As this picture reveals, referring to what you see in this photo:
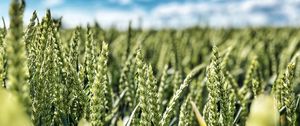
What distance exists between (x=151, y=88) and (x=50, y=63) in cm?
22

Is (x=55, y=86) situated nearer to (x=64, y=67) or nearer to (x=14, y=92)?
(x=64, y=67)

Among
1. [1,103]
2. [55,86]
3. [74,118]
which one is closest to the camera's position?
[1,103]

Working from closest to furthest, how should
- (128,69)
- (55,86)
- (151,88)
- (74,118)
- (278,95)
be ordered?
(151,88) < (55,86) < (74,118) < (278,95) < (128,69)

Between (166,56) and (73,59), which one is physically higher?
(166,56)

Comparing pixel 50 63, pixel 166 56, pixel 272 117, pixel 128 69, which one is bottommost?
pixel 272 117

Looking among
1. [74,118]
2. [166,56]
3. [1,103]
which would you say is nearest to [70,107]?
[74,118]

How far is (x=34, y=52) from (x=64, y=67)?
0.08 m

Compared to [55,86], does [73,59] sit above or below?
above

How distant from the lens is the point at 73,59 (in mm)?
1099

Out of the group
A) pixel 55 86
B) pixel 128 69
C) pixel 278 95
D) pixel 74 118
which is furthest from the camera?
pixel 128 69

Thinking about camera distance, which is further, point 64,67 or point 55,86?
point 64,67

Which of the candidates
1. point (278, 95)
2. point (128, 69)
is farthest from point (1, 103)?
point (128, 69)

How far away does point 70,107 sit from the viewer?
41.8 inches

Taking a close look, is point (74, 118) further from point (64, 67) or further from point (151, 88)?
point (151, 88)
